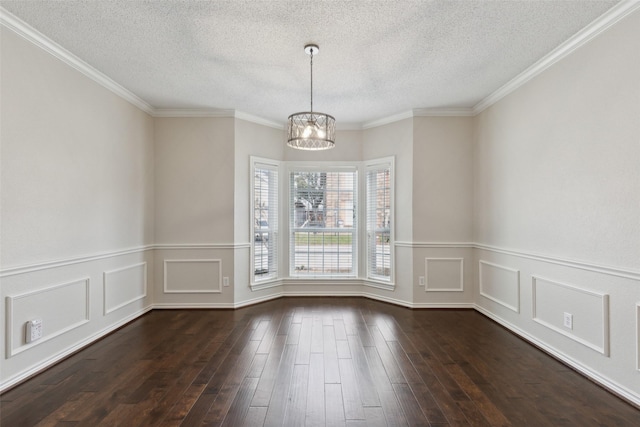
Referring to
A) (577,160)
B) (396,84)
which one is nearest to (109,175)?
(396,84)

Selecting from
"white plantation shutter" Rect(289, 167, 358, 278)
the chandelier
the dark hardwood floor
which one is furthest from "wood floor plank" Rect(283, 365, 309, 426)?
"white plantation shutter" Rect(289, 167, 358, 278)

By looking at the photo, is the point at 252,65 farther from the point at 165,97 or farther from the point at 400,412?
the point at 400,412

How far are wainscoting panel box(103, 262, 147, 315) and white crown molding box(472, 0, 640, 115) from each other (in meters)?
4.77

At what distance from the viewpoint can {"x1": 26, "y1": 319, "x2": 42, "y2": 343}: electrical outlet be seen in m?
2.68

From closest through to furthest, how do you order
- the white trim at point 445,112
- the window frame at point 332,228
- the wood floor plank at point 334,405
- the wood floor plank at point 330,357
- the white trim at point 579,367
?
1. the wood floor plank at point 334,405
2. the white trim at point 579,367
3. the wood floor plank at point 330,357
4. the white trim at point 445,112
5. the window frame at point 332,228

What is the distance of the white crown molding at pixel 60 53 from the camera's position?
2.50 m

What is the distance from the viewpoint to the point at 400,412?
2.18 meters

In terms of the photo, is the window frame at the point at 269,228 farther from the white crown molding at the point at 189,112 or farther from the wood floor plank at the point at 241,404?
the wood floor plank at the point at 241,404

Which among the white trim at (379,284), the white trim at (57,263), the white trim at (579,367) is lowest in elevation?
the white trim at (579,367)

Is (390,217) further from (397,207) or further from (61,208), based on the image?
(61,208)

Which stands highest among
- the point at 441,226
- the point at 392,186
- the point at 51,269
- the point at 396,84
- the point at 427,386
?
the point at 396,84

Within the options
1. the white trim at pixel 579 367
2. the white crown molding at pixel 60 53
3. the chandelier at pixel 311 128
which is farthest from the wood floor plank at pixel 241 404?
the white crown molding at pixel 60 53

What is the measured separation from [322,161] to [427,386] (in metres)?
3.51

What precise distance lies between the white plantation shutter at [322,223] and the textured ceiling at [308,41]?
147 cm
